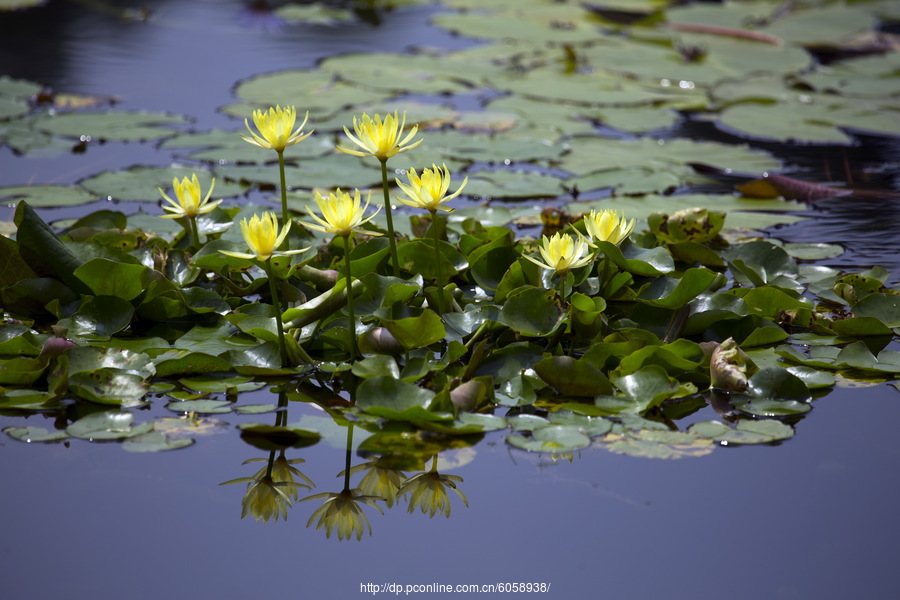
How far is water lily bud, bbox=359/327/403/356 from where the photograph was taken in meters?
1.95

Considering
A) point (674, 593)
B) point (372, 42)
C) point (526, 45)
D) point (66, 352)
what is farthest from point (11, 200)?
point (526, 45)

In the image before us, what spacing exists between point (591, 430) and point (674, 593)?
1.31ft

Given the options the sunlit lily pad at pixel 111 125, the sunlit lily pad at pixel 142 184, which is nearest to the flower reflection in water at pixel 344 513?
the sunlit lily pad at pixel 142 184

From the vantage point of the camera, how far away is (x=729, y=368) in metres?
1.88

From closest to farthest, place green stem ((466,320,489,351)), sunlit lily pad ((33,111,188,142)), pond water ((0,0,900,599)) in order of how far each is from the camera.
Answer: pond water ((0,0,900,599)) → green stem ((466,320,489,351)) → sunlit lily pad ((33,111,188,142))

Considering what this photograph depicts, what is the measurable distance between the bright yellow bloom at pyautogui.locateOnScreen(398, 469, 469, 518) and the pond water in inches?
0.7

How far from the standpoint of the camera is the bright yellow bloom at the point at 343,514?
1.54 metres

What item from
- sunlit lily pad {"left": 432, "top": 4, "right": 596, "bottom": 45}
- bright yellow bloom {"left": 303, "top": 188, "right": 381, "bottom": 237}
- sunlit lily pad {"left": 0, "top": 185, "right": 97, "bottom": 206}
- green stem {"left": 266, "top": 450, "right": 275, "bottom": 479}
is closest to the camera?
green stem {"left": 266, "top": 450, "right": 275, "bottom": 479}

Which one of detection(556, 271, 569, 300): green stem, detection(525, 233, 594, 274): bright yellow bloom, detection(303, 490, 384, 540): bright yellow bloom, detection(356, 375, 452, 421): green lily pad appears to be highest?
detection(525, 233, 594, 274): bright yellow bloom

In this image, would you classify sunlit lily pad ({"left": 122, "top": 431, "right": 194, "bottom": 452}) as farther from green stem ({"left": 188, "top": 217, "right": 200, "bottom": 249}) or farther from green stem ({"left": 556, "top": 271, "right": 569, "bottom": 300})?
green stem ({"left": 556, "top": 271, "right": 569, "bottom": 300})

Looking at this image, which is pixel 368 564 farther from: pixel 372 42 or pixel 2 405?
pixel 372 42

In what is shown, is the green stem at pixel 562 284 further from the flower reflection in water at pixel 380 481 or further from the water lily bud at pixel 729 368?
the flower reflection in water at pixel 380 481

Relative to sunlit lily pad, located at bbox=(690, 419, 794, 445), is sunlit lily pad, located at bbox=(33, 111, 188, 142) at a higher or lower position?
higher

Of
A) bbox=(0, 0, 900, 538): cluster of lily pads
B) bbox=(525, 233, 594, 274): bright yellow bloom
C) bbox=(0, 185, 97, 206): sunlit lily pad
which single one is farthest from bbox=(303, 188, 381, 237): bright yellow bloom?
bbox=(0, 185, 97, 206): sunlit lily pad
